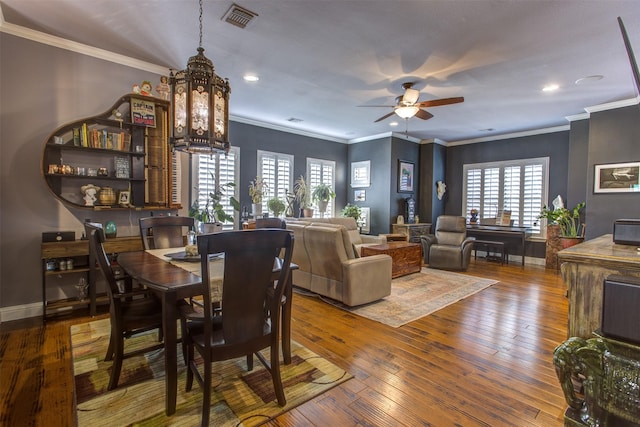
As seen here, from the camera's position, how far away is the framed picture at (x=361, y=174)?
7891mm

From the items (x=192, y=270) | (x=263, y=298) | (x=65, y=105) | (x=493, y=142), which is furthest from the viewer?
(x=493, y=142)

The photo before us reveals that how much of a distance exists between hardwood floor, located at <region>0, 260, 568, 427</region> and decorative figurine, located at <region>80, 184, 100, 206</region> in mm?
1269

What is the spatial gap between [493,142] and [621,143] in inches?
108

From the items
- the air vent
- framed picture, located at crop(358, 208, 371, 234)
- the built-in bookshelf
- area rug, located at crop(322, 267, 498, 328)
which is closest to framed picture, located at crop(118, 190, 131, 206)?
the built-in bookshelf

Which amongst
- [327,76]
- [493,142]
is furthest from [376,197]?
[327,76]

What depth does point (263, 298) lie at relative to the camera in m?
1.83

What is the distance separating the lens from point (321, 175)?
773 cm

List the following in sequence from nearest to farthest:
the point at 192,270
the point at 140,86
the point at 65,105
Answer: the point at 192,270 < the point at 65,105 < the point at 140,86

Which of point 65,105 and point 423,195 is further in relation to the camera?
point 423,195

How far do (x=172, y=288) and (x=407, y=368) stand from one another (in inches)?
72.3

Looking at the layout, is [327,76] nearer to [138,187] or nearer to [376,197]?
[138,187]

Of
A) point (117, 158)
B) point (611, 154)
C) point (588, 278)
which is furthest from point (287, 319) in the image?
point (611, 154)

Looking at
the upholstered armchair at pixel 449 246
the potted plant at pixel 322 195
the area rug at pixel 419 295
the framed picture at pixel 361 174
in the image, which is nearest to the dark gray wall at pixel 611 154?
the upholstered armchair at pixel 449 246

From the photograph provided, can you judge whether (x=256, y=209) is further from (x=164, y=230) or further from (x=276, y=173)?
(x=164, y=230)
